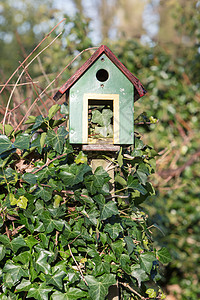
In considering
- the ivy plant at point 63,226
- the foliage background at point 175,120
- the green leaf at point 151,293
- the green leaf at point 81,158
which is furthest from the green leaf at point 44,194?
the foliage background at point 175,120

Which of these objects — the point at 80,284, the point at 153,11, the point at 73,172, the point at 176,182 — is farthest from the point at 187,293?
the point at 153,11

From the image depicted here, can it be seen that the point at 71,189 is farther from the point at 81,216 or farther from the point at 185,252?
the point at 185,252

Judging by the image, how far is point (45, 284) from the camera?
3.99 ft

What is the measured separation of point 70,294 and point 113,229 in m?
0.29

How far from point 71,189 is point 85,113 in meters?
0.32

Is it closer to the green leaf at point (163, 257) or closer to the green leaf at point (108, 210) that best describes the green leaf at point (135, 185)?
the green leaf at point (108, 210)

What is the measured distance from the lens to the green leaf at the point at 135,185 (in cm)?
131

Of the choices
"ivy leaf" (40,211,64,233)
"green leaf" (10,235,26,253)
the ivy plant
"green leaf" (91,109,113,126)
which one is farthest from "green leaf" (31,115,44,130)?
"green leaf" (10,235,26,253)

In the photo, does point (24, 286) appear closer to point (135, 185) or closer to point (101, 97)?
point (135, 185)

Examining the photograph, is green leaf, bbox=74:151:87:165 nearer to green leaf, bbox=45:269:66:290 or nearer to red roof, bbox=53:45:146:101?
red roof, bbox=53:45:146:101

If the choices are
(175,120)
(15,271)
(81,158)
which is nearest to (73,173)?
(81,158)

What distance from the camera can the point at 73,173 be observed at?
4.09 ft

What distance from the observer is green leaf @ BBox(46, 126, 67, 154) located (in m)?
1.28

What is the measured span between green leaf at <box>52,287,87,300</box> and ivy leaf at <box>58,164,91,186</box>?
16.2 inches
